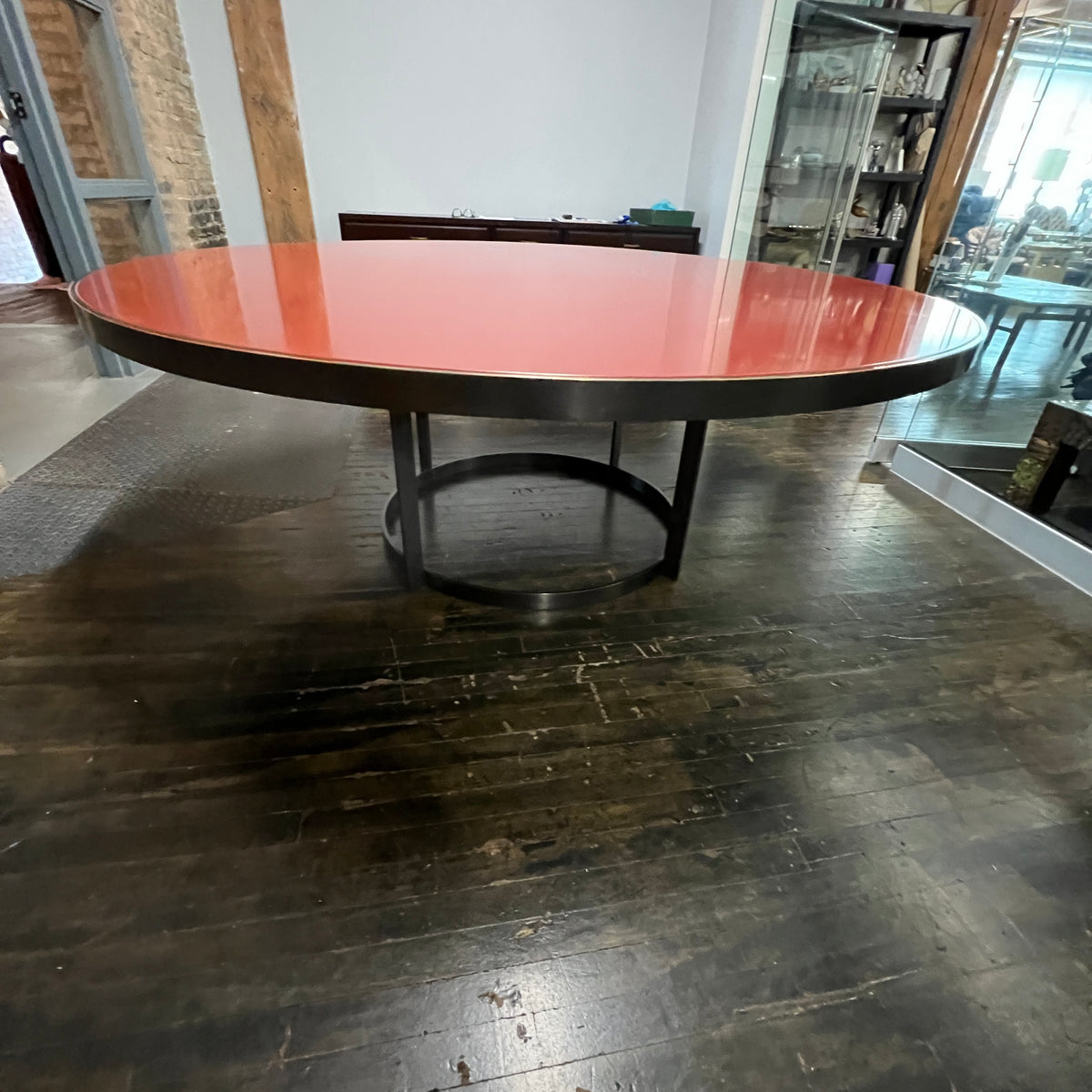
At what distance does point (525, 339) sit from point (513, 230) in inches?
138

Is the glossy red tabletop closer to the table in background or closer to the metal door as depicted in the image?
the table in background

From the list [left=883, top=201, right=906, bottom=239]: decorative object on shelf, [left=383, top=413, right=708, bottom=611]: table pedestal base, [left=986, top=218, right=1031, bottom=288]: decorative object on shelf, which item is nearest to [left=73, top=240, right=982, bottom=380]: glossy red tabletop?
[left=383, top=413, right=708, bottom=611]: table pedestal base

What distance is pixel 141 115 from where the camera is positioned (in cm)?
343

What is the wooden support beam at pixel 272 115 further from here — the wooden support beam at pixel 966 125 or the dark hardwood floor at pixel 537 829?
the wooden support beam at pixel 966 125

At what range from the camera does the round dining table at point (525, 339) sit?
0.91 metres

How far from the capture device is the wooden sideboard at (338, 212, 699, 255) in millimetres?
4086

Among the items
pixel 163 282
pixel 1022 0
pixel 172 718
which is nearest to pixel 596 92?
pixel 1022 0

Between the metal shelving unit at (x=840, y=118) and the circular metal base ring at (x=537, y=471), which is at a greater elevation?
the metal shelving unit at (x=840, y=118)

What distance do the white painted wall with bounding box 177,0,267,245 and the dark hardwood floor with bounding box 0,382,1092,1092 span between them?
11.1 ft

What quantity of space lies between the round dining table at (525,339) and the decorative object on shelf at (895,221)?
11.4ft

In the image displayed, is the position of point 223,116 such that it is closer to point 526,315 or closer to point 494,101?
point 494,101

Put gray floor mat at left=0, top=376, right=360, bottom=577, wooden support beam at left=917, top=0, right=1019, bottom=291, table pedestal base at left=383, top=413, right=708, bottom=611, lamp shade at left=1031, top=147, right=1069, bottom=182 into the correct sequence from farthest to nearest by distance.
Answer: wooden support beam at left=917, top=0, right=1019, bottom=291 < lamp shade at left=1031, top=147, right=1069, bottom=182 < gray floor mat at left=0, top=376, right=360, bottom=577 < table pedestal base at left=383, top=413, right=708, bottom=611

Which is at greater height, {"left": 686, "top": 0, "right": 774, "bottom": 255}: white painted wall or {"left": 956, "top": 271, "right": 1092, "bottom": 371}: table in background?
{"left": 686, "top": 0, "right": 774, "bottom": 255}: white painted wall

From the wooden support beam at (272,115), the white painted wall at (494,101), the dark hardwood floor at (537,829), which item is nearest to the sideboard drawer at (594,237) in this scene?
the white painted wall at (494,101)
